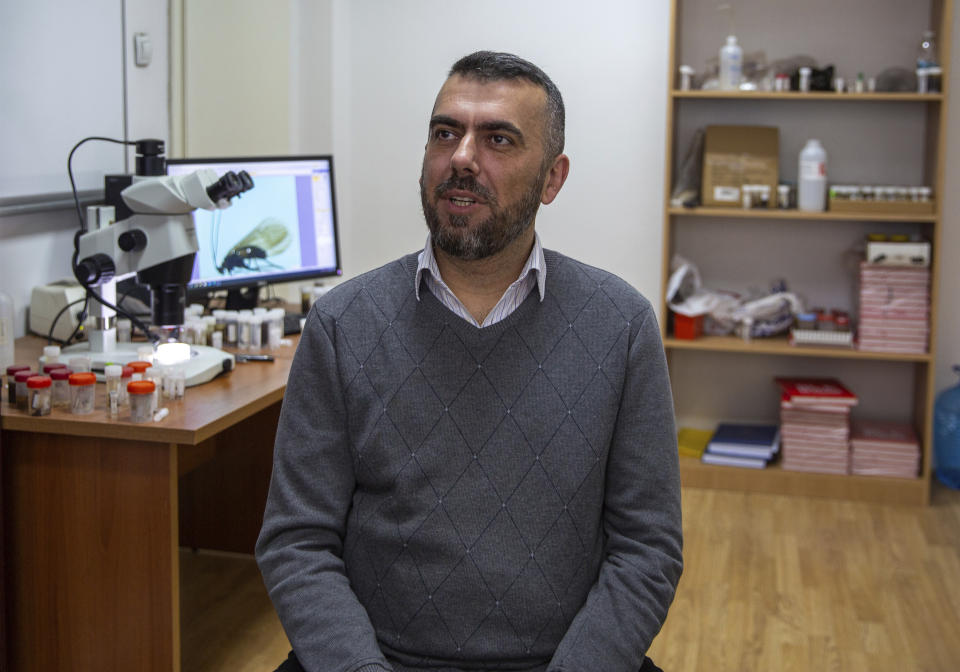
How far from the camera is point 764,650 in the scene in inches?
99.7

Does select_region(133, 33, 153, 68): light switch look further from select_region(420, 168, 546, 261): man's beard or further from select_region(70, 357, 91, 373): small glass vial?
select_region(420, 168, 546, 261): man's beard

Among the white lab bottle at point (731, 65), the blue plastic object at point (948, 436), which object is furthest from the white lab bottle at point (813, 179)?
the blue plastic object at point (948, 436)

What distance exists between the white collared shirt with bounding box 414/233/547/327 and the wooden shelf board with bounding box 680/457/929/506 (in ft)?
7.67

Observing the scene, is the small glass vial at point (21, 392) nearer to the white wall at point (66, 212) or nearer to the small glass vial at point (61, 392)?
the small glass vial at point (61, 392)

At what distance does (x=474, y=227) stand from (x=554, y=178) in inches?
7.5

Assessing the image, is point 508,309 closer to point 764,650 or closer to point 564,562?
point 564,562

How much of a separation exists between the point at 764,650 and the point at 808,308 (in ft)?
5.54

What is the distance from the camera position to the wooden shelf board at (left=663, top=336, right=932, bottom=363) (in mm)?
3572

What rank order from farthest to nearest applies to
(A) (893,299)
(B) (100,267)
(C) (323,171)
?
(A) (893,299), (C) (323,171), (B) (100,267)

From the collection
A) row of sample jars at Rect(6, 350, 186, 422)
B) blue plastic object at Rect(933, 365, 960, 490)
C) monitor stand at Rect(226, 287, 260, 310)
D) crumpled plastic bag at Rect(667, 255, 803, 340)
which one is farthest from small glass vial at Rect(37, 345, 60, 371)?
blue plastic object at Rect(933, 365, 960, 490)

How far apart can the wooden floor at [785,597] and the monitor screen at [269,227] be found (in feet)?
2.74

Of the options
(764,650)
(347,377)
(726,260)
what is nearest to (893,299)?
(726,260)

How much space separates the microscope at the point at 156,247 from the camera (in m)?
2.15

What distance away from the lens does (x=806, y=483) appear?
367cm
